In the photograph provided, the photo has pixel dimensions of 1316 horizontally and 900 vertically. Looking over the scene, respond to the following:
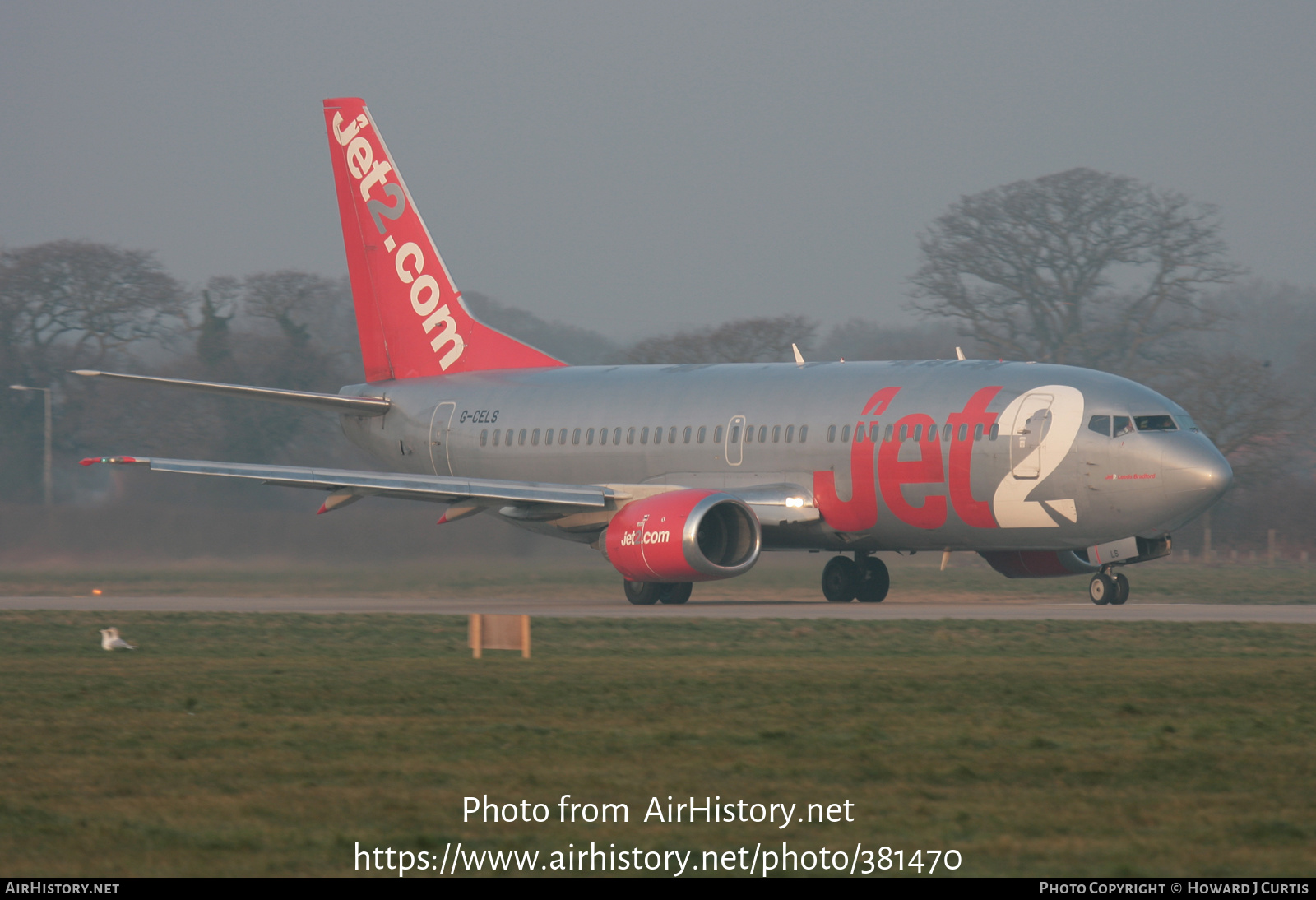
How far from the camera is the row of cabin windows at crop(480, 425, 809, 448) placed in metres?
30.7

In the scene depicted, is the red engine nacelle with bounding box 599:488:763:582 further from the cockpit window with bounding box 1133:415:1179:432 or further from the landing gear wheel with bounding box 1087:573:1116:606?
the cockpit window with bounding box 1133:415:1179:432

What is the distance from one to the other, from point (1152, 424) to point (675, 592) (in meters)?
8.45

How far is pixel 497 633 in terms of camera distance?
19.6 m

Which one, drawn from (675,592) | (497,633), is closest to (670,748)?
(497,633)

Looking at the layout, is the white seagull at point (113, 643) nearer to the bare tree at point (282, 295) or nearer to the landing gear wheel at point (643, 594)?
the landing gear wheel at point (643, 594)

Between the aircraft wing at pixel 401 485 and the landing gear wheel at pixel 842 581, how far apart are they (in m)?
4.52

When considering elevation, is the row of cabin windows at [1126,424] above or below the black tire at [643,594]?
above

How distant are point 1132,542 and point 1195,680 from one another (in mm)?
12385

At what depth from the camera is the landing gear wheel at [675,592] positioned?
30875 millimetres

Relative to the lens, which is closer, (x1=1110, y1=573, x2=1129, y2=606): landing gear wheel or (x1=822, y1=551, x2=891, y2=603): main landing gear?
(x1=1110, y1=573, x2=1129, y2=606): landing gear wheel

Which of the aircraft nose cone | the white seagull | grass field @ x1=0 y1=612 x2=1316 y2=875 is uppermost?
the aircraft nose cone

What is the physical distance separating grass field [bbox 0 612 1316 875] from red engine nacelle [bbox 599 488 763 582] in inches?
281

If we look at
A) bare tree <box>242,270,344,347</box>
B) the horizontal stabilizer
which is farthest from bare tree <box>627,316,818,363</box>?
the horizontal stabilizer

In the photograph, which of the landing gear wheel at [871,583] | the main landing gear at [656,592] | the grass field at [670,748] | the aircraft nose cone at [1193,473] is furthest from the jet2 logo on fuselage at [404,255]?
the grass field at [670,748]
